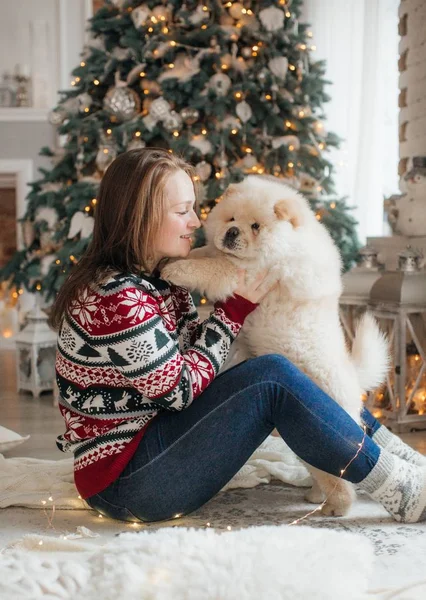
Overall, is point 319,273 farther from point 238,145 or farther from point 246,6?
point 246,6

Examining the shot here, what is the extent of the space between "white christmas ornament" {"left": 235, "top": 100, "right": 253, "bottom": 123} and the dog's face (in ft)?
5.28

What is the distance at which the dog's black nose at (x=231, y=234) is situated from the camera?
71.2 inches

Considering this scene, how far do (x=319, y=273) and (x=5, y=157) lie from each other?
4.01m

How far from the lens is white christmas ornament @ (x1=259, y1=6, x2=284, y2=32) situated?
3.39 metres

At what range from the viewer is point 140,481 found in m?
1.65

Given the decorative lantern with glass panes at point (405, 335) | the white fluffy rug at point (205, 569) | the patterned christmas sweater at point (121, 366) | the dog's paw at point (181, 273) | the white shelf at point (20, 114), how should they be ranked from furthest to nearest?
the white shelf at point (20, 114) → the decorative lantern with glass panes at point (405, 335) → the dog's paw at point (181, 273) → the patterned christmas sweater at point (121, 366) → the white fluffy rug at point (205, 569)

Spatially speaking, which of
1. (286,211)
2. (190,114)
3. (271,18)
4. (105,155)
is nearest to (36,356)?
(105,155)

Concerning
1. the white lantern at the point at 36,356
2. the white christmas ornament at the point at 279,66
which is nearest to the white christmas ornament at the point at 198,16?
the white christmas ornament at the point at 279,66

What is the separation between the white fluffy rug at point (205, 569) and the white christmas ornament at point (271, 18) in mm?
2579

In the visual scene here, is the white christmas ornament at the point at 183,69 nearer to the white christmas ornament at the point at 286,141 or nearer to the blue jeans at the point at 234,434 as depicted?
the white christmas ornament at the point at 286,141

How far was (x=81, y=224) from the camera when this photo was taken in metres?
3.49

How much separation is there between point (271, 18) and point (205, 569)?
2720 millimetres

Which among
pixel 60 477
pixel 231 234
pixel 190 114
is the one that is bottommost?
pixel 60 477

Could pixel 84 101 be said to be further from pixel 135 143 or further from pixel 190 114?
pixel 190 114
